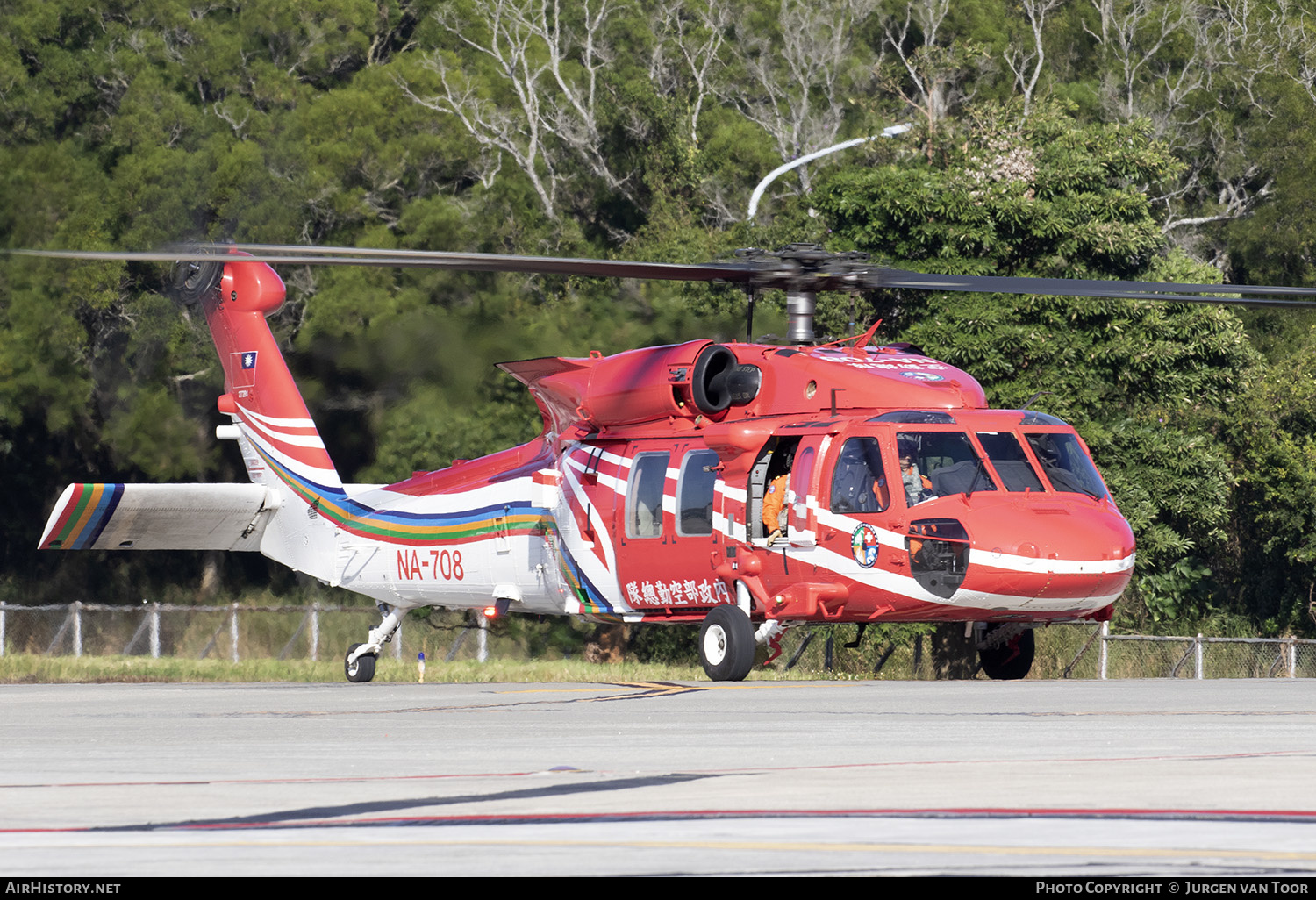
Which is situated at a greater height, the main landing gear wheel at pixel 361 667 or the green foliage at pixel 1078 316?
the green foliage at pixel 1078 316

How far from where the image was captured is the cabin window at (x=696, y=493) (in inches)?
738

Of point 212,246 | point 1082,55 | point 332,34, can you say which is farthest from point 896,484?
point 1082,55

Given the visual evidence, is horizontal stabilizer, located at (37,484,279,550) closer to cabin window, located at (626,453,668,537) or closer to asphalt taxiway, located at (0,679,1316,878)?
cabin window, located at (626,453,668,537)

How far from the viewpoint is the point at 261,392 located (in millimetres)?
24609

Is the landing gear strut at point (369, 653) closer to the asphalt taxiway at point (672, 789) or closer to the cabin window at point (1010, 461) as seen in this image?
the asphalt taxiway at point (672, 789)

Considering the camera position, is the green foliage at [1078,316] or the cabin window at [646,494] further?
the green foliage at [1078,316]

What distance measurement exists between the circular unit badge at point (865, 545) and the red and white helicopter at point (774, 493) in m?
0.02

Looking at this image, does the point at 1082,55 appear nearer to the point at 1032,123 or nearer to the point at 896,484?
the point at 1032,123

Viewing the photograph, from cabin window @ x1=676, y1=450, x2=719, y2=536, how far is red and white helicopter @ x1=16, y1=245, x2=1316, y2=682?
0.08ft

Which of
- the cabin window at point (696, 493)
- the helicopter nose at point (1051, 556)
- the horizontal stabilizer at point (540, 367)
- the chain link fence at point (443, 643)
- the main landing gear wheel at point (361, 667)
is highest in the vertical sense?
the horizontal stabilizer at point (540, 367)

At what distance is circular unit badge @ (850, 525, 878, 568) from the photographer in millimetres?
17406

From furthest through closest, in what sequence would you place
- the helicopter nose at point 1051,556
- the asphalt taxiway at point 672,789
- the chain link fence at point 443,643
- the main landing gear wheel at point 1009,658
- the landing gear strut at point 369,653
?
1. the chain link fence at point 443,643
2. the landing gear strut at point 369,653
3. the main landing gear wheel at point 1009,658
4. the helicopter nose at point 1051,556
5. the asphalt taxiway at point 672,789

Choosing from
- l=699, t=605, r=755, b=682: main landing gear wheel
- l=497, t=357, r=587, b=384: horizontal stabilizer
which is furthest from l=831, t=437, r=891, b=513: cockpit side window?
l=497, t=357, r=587, b=384: horizontal stabilizer

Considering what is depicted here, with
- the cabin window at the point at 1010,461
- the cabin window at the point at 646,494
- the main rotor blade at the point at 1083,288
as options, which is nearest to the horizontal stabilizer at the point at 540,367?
the cabin window at the point at 646,494
